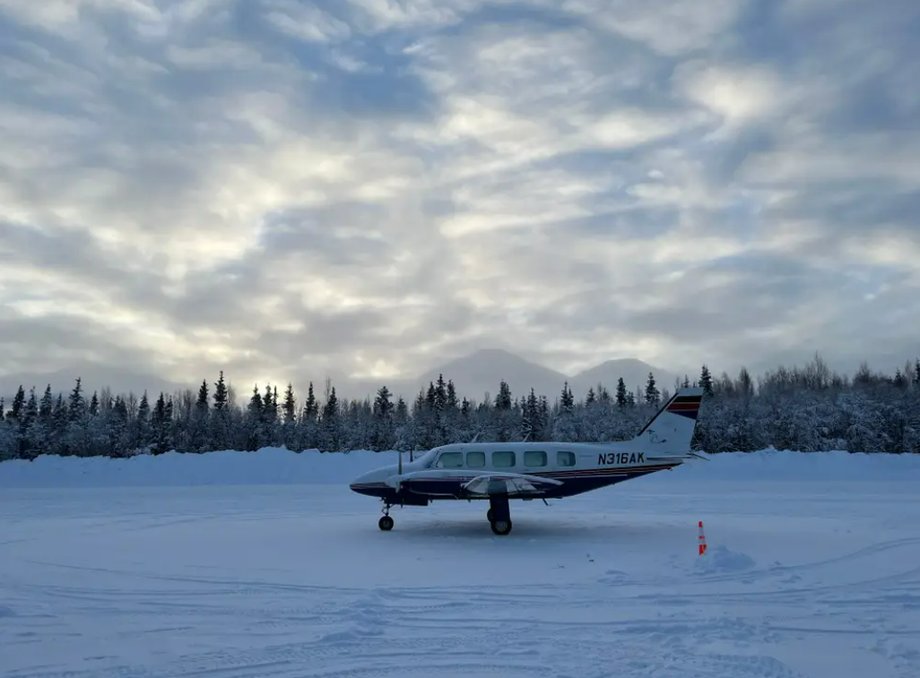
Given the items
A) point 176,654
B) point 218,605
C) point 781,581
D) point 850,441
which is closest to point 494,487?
point 781,581

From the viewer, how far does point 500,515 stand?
19719mm

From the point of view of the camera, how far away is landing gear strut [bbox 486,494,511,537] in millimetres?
19625

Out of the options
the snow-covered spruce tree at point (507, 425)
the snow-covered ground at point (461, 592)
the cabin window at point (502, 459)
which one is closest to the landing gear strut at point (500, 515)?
the snow-covered ground at point (461, 592)

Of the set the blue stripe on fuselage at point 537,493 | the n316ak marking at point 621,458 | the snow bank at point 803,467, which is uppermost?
the n316ak marking at point 621,458

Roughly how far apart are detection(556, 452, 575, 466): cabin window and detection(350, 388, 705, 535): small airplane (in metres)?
0.03

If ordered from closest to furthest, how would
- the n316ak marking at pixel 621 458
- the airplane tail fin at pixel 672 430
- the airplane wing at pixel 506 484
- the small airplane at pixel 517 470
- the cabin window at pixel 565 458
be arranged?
1. the airplane wing at pixel 506 484
2. the small airplane at pixel 517 470
3. the cabin window at pixel 565 458
4. the n316ak marking at pixel 621 458
5. the airplane tail fin at pixel 672 430

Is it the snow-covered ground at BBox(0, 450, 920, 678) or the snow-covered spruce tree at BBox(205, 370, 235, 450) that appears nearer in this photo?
the snow-covered ground at BBox(0, 450, 920, 678)

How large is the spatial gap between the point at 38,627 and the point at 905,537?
65.1 ft

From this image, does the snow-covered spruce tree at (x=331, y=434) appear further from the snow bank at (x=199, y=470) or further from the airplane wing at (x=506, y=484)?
the airplane wing at (x=506, y=484)

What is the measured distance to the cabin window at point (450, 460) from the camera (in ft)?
68.0

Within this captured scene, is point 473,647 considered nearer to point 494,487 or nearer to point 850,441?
point 494,487

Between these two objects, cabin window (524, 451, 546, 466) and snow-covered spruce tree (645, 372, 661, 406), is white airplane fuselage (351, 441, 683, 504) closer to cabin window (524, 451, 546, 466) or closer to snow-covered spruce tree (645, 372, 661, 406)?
cabin window (524, 451, 546, 466)

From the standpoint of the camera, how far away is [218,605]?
10.7m

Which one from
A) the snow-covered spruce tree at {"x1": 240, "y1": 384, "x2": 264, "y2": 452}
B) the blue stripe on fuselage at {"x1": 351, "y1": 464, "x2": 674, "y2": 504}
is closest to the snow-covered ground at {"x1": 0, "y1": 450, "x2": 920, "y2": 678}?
the blue stripe on fuselage at {"x1": 351, "y1": 464, "x2": 674, "y2": 504}
